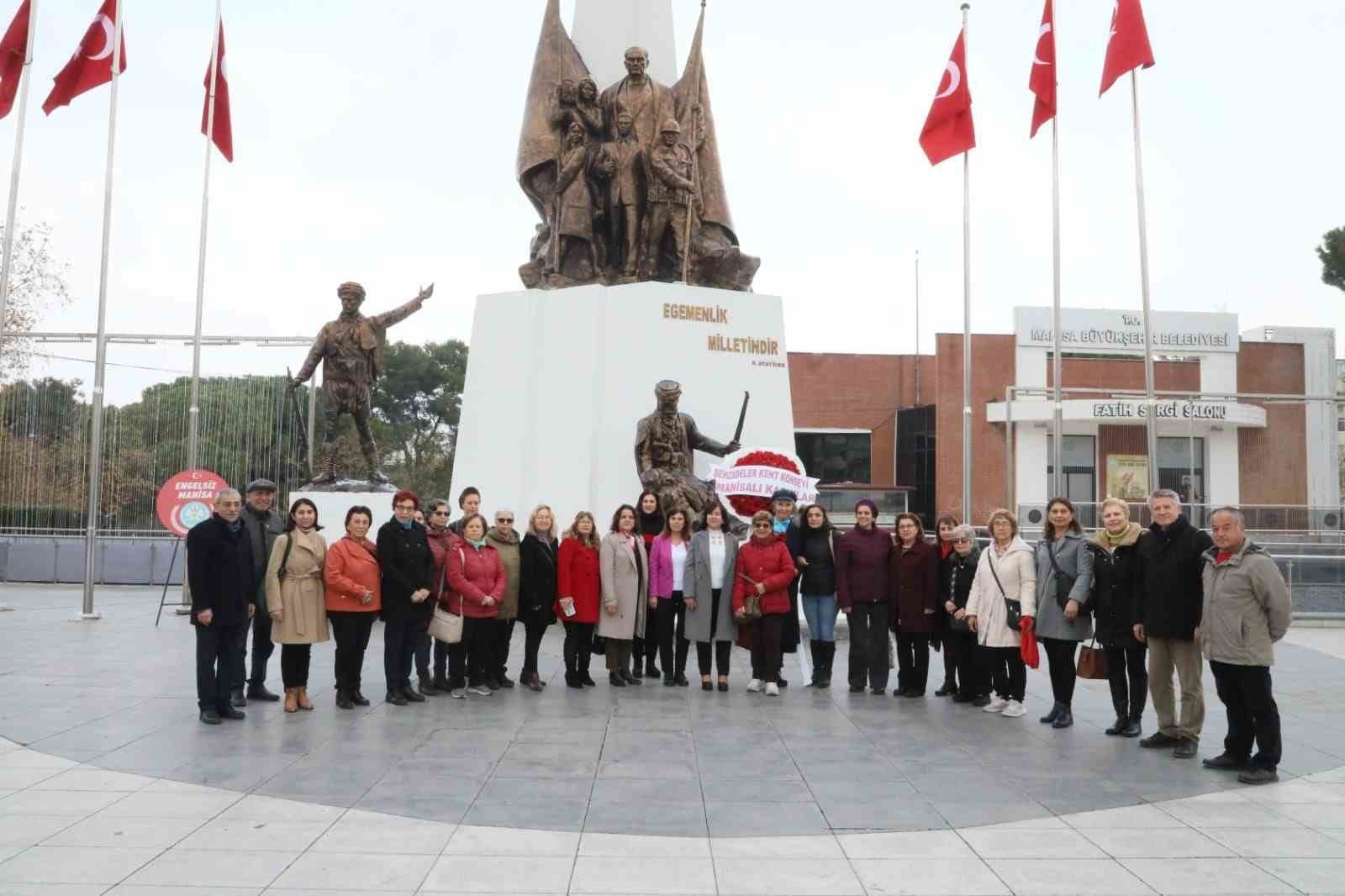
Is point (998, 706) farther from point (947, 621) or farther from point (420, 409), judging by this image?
point (420, 409)

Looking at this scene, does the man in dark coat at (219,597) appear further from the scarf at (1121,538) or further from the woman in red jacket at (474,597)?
the scarf at (1121,538)

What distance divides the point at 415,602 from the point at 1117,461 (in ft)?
101

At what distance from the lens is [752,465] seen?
1217 cm

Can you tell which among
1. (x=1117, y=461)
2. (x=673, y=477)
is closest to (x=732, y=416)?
(x=673, y=477)

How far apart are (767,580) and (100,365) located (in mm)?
9884

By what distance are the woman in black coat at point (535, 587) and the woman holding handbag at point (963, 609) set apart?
9.69 feet

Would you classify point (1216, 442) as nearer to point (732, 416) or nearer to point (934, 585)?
point (732, 416)

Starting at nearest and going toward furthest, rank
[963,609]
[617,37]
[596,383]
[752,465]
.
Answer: [963,609] → [752,465] → [596,383] → [617,37]

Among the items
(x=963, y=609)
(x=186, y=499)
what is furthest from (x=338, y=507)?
(x=963, y=609)

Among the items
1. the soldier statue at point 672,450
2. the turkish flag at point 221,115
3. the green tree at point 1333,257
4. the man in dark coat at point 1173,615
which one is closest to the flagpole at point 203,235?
the turkish flag at point 221,115

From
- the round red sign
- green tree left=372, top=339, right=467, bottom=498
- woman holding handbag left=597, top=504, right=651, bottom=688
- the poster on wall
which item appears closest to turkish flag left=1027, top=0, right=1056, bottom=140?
woman holding handbag left=597, top=504, right=651, bottom=688

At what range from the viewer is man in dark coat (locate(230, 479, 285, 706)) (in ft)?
24.9

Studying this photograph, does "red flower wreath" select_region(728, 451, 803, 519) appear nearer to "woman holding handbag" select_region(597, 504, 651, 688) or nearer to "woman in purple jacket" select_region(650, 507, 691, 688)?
"woman in purple jacket" select_region(650, 507, 691, 688)

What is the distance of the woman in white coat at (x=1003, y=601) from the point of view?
7.66 metres
